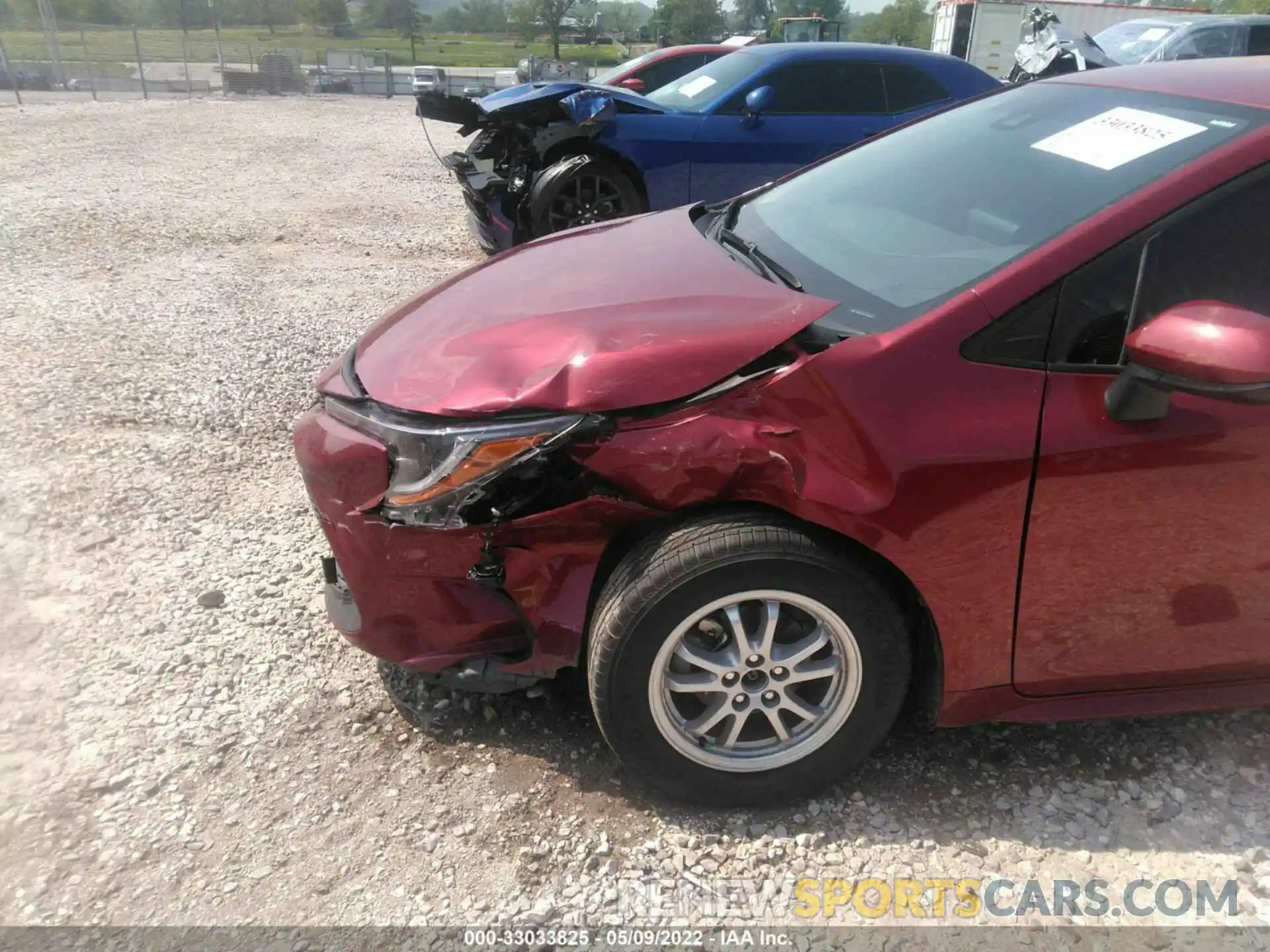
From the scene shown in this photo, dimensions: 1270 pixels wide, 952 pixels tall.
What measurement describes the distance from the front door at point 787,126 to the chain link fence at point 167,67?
2170 cm

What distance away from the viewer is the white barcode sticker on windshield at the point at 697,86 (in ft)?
22.1

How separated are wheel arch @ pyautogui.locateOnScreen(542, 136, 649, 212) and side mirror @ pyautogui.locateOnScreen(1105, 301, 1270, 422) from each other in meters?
4.88

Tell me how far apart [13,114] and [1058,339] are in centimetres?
1950

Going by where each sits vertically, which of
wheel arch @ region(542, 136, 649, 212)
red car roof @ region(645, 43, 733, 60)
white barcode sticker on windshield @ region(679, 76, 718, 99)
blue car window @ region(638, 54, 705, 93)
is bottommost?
wheel arch @ region(542, 136, 649, 212)

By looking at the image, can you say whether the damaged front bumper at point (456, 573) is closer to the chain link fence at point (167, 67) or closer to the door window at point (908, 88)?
the door window at point (908, 88)

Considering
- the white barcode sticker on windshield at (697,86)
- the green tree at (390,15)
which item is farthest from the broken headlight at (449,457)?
the green tree at (390,15)

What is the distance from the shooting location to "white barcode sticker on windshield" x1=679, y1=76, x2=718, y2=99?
674 cm

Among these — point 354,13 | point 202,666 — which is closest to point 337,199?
point 202,666

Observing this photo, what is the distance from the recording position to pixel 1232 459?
192cm

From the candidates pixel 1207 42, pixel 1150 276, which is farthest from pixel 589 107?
pixel 1207 42

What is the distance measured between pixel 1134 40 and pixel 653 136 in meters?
9.41

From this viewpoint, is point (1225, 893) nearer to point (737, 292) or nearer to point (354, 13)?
point (737, 292)

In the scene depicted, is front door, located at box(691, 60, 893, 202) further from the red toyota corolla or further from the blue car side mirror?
the red toyota corolla

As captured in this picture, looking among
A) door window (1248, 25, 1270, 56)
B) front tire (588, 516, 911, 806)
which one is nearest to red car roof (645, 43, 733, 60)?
door window (1248, 25, 1270, 56)
